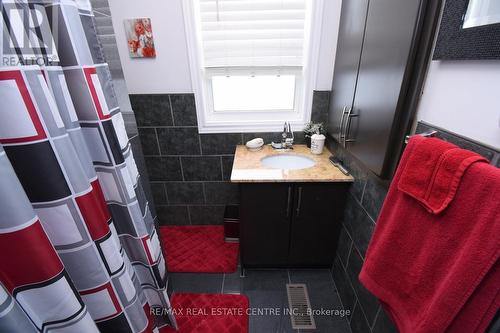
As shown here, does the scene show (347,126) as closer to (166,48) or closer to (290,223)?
(290,223)

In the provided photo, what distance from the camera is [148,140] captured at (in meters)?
1.79

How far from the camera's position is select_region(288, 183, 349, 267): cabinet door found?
134 centimetres

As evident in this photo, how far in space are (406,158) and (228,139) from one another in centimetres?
131

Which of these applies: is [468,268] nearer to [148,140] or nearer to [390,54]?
[390,54]

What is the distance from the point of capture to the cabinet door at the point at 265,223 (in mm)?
1341

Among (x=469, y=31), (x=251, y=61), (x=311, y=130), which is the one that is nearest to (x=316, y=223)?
(x=311, y=130)

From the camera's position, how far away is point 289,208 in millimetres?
1387

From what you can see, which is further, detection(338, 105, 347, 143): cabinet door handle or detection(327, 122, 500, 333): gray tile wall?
detection(338, 105, 347, 143): cabinet door handle

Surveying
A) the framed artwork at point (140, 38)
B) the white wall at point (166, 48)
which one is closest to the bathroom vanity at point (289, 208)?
the white wall at point (166, 48)

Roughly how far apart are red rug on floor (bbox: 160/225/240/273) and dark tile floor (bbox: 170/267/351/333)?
0.06 metres

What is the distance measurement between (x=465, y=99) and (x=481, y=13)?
0.22m

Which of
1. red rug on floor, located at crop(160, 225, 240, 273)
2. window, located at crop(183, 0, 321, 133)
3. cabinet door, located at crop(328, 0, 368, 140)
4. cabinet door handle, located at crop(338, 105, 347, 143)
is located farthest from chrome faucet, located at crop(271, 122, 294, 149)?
red rug on floor, located at crop(160, 225, 240, 273)

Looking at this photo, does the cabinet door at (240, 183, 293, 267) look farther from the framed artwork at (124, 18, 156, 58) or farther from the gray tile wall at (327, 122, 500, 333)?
the framed artwork at (124, 18, 156, 58)

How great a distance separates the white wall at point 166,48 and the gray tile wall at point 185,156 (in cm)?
9
